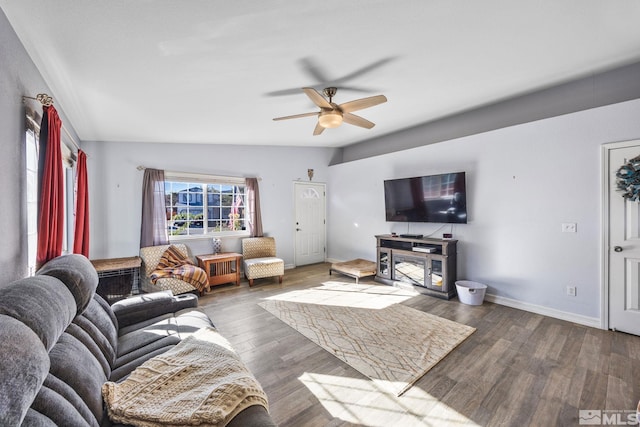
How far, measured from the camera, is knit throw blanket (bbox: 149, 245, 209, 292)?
3.69 m

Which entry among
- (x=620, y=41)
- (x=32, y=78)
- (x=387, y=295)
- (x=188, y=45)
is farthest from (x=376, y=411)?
(x=620, y=41)

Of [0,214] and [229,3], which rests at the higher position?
[229,3]

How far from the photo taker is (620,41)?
230cm

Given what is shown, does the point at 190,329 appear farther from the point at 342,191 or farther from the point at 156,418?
the point at 342,191

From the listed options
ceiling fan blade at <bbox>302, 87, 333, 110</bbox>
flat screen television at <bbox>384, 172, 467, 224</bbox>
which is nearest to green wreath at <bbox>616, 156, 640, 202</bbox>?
flat screen television at <bbox>384, 172, 467, 224</bbox>

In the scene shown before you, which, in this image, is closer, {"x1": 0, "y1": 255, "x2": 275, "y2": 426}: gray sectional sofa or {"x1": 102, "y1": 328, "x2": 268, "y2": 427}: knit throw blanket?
{"x1": 0, "y1": 255, "x2": 275, "y2": 426}: gray sectional sofa

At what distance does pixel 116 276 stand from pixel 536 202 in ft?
18.7

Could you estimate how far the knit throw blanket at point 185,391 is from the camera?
3.35ft

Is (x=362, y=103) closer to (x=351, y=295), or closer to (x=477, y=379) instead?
(x=477, y=379)

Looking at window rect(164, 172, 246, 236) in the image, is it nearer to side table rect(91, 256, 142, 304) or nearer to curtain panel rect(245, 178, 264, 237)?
curtain panel rect(245, 178, 264, 237)

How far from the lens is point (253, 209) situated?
5066 mm

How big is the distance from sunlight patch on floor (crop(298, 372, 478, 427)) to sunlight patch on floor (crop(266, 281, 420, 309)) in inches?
60.5

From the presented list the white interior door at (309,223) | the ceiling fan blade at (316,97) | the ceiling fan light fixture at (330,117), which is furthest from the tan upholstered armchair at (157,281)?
the ceiling fan blade at (316,97)

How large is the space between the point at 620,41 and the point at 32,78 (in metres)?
4.80
